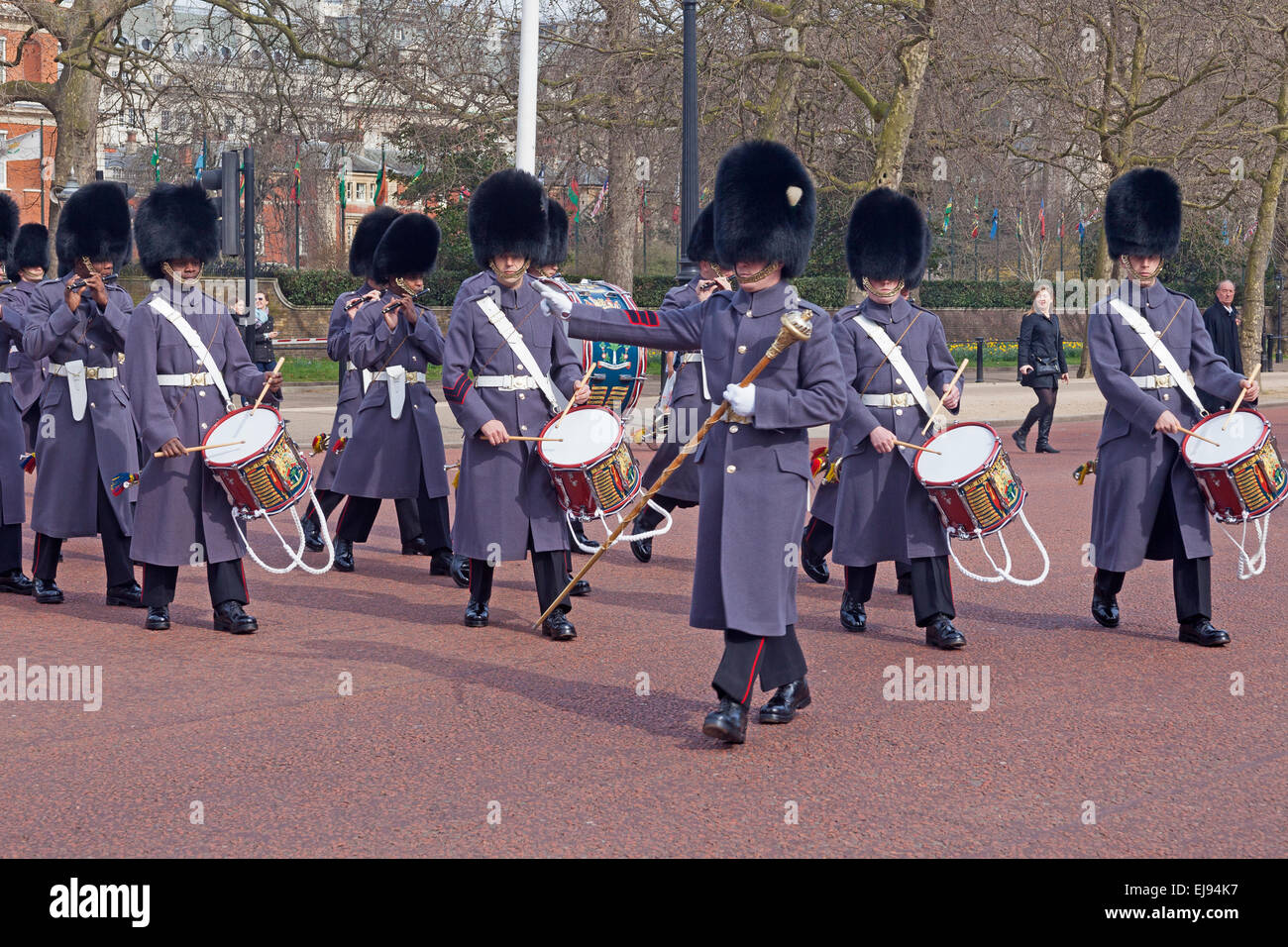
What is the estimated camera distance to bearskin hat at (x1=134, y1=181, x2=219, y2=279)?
750 cm

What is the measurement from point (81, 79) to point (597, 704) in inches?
693

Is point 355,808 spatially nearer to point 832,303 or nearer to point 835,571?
point 835,571

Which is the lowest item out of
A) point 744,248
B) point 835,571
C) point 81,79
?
point 835,571

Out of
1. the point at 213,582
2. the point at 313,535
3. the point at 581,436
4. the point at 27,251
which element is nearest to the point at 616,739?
the point at 581,436

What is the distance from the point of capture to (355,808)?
15.6ft

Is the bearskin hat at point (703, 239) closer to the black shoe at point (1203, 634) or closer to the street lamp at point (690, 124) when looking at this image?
the black shoe at point (1203, 634)

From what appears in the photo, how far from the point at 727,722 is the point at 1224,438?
2.87 metres

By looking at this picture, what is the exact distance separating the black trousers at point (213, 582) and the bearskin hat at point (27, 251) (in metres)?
3.48

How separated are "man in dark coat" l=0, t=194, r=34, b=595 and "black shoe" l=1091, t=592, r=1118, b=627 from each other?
5.15 metres

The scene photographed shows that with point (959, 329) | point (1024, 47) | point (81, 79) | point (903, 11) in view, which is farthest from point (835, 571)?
point (959, 329)

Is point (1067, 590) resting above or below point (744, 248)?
below

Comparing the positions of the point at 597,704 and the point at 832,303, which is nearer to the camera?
the point at 597,704

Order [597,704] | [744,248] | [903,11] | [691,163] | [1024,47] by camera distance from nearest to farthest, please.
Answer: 1. [744,248]
2. [597,704]
3. [691,163]
4. [903,11]
5. [1024,47]

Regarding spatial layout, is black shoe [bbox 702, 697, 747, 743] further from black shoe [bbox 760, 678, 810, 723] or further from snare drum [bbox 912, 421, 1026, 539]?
snare drum [bbox 912, 421, 1026, 539]
